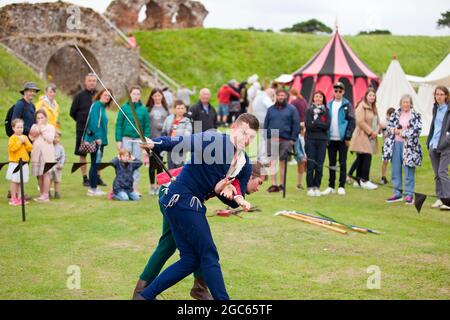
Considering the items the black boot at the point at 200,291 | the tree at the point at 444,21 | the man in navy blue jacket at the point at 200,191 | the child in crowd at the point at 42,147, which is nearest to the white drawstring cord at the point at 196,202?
the man in navy blue jacket at the point at 200,191

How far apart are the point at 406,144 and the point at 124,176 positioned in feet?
16.3

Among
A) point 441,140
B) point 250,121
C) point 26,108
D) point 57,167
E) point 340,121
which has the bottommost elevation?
point 57,167

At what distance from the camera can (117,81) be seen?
33.4 meters

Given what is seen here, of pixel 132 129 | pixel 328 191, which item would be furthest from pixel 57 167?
pixel 328 191

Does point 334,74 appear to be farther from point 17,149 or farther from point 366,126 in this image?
point 17,149

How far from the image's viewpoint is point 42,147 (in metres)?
Result: 11.1

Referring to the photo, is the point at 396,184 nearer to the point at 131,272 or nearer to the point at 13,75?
the point at 131,272

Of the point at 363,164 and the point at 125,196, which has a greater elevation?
the point at 363,164

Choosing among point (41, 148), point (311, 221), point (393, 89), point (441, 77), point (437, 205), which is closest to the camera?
point (311, 221)

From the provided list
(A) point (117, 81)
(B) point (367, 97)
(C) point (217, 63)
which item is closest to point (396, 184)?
(B) point (367, 97)

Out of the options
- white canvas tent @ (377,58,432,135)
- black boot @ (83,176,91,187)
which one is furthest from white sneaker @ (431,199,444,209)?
white canvas tent @ (377,58,432,135)

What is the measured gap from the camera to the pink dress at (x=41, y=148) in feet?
36.2

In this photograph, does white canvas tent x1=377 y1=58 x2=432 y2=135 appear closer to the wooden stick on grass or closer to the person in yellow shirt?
the person in yellow shirt
